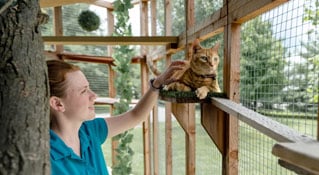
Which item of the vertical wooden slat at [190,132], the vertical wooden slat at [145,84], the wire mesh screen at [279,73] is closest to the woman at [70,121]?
the wire mesh screen at [279,73]

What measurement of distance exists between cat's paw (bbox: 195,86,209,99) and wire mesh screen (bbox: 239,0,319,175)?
131 millimetres

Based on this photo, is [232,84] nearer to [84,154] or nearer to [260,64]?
[260,64]

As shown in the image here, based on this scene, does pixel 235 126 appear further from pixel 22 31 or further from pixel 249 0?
pixel 22 31

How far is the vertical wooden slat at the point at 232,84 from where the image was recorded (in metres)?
1.31

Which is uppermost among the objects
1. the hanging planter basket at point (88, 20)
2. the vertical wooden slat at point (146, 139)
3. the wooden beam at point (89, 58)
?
the hanging planter basket at point (88, 20)

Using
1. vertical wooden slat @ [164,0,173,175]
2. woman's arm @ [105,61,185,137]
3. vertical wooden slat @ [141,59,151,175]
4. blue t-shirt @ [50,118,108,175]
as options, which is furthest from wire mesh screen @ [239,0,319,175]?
vertical wooden slat @ [141,59,151,175]

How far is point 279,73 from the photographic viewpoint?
Answer: 3.36 feet

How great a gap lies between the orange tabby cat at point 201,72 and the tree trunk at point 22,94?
857 mm

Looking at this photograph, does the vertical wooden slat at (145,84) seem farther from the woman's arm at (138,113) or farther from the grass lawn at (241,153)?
the woman's arm at (138,113)

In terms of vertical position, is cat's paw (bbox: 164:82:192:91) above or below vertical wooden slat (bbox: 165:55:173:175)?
above

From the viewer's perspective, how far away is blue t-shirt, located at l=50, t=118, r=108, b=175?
47.5 inches

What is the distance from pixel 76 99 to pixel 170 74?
1.43 feet

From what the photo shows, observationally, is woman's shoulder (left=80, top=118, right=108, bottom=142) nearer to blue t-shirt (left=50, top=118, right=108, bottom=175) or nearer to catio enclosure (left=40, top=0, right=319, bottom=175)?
blue t-shirt (left=50, top=118, right=108, bottom=175)

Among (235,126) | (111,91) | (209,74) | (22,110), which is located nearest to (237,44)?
(209,74)
